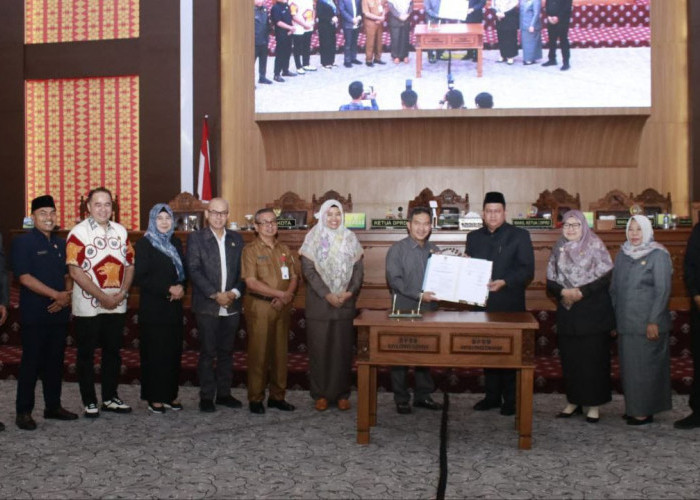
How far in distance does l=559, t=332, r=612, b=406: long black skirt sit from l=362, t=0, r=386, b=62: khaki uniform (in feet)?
17.3

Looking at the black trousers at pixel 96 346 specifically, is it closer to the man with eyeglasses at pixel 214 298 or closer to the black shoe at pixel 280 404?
the man with eyeglasses at pixel 214 298

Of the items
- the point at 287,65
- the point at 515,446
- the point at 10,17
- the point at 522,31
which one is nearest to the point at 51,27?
the point at 10,17

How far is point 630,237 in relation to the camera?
407 centimetres

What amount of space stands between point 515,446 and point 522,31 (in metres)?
5.95

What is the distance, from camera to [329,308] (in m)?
4.35

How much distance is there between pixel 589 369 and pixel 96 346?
2880mm

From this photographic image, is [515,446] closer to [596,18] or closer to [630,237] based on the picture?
[630,237]

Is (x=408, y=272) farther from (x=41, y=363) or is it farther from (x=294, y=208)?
(x=294, y=208)

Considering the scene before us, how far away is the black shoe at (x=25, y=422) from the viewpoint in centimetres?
393

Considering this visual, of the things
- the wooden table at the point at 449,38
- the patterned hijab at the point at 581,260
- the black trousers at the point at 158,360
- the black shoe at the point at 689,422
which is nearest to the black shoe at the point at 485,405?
the patterned hijab at the point at 581,260

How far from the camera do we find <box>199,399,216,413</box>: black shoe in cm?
431

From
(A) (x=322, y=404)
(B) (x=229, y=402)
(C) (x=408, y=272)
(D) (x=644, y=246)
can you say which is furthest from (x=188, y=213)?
(D) (x=644, y=246)

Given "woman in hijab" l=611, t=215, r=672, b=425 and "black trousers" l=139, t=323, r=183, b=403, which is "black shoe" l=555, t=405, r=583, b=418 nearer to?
"woman in hijab" l=611, t=215, r=672, b=425

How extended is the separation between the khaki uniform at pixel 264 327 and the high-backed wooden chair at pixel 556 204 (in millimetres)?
3525
